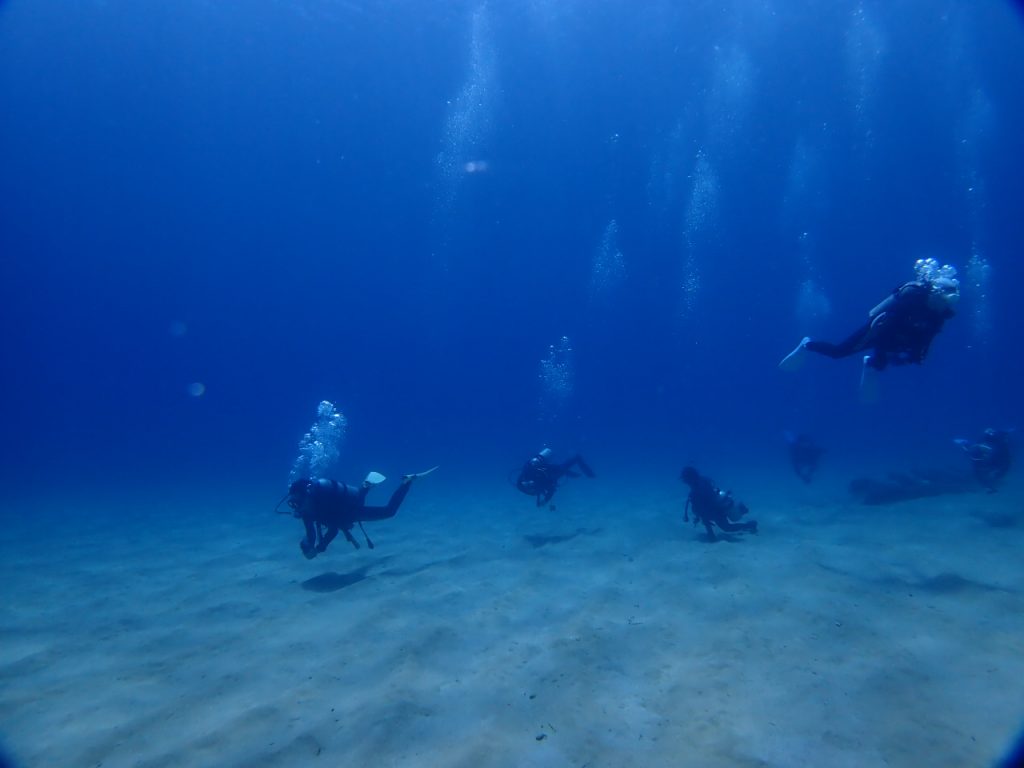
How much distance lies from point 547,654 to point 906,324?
21.3ft

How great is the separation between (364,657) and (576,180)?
2789 inches

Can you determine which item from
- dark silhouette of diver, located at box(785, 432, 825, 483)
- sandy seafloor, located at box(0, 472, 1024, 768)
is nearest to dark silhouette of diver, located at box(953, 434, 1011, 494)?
sandy seafloor, located at box(0, 472, 1024, 768)

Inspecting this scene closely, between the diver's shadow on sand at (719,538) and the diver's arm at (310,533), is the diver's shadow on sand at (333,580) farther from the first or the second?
the diver's shadow on sand at (719,538)

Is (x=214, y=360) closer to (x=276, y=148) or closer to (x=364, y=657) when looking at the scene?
(x=276, y=148)

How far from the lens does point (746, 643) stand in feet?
16.9

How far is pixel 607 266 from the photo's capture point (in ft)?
360

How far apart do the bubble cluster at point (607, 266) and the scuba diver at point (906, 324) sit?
76455mm

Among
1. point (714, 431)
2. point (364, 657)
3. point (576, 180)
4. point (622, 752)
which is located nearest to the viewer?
point (622, 752)

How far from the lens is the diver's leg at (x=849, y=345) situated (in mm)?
7572

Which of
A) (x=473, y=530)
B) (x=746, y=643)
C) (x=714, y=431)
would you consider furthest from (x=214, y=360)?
(x=746, y=643)

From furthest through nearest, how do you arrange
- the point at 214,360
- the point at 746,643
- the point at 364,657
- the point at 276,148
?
the point at 214,360 < the point at 276,148 < the point at 364,657 < the point at 746,643

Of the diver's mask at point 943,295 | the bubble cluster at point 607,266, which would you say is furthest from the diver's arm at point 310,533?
the bubble cluster at point 607,266

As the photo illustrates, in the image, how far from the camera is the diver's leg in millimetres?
7572

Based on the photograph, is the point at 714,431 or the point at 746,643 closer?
the point at 746,643
